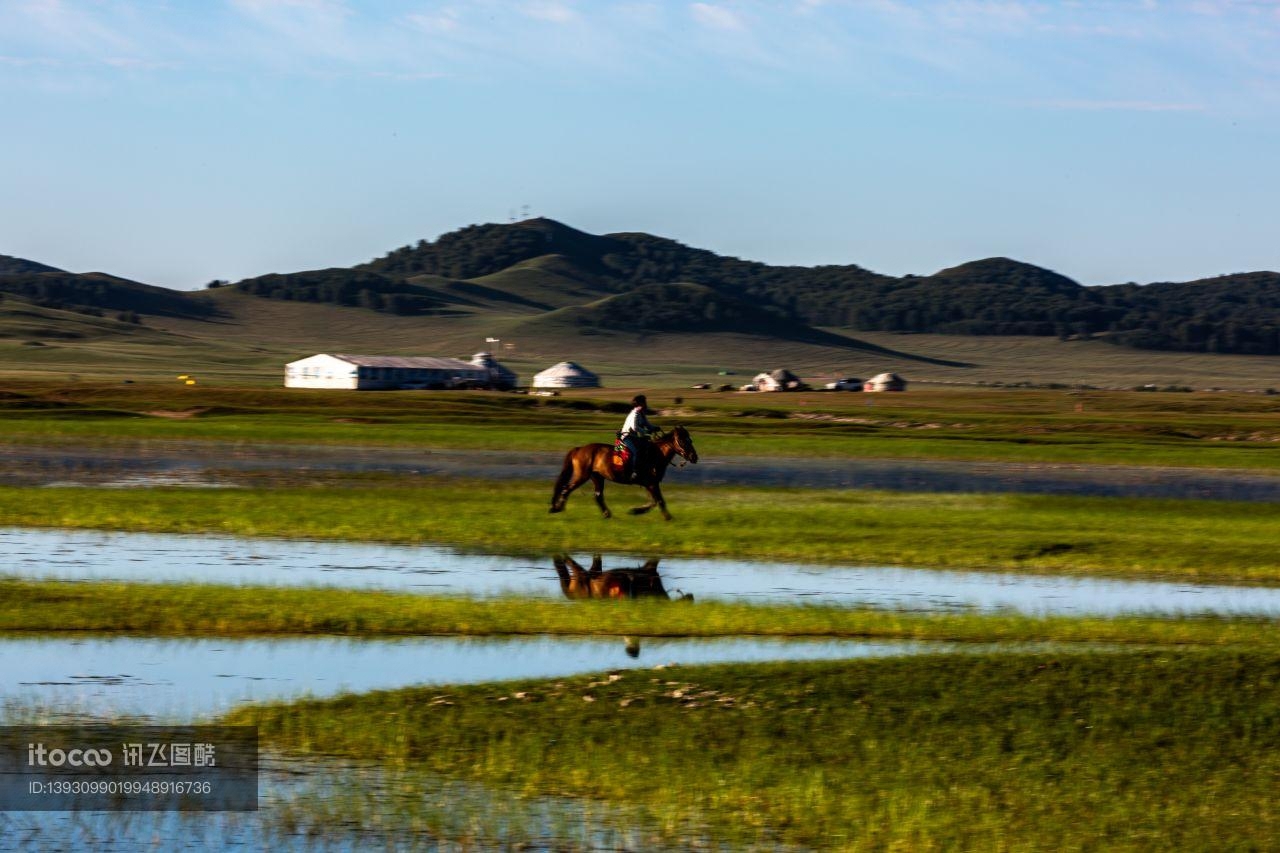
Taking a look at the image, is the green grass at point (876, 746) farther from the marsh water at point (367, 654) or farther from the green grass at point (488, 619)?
the green grass at point (488, 619)

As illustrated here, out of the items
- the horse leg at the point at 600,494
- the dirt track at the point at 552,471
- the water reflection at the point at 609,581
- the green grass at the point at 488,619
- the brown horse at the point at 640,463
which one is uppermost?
the brown horse at the point at 640,463

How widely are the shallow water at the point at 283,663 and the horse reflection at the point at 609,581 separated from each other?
387 centimetres

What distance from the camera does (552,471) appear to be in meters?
54.2

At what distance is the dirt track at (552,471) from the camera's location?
49125 millimetres

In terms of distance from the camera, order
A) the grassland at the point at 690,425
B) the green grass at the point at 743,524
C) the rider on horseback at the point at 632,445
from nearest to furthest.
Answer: the green grass at the point at 743,524 < the rider on horseback at the point at 632,445 < the grassland at the point at 690,425

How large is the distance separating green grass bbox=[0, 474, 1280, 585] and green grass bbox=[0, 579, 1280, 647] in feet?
23.1

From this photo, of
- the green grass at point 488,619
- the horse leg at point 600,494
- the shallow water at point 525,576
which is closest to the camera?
the green grass at point 488,619

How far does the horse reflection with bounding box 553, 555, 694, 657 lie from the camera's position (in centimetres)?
2542

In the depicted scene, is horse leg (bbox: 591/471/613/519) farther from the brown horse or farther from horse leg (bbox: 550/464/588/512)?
horse leg (bbox: 550/464/588/512)

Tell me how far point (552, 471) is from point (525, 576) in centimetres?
2683

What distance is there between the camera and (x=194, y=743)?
14797mm

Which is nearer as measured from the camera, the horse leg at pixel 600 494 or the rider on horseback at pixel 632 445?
the rider on horseback at pixel 632 445

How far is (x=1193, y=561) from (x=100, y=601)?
68.8ft

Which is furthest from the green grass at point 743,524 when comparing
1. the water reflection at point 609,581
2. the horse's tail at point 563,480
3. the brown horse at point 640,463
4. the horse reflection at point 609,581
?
the horse reflection at point 609,581
